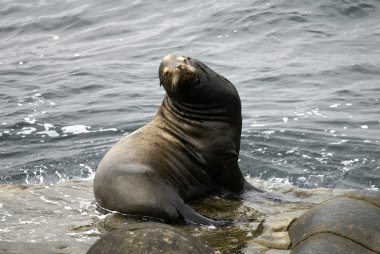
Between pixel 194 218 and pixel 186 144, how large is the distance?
100cm

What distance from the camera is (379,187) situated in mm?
8211

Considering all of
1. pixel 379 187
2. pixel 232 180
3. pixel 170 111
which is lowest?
pixel 379 187

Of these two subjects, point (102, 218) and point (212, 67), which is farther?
point (212, 67)

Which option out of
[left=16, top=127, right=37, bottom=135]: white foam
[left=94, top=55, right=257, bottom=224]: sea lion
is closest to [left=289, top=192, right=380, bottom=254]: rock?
[left=94, top=55, right=257, bottom=224]: sea lion

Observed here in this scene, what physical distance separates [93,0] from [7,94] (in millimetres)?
8348

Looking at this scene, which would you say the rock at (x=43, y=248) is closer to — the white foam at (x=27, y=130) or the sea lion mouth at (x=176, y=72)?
the sea lion mouth at (x=176, y=72)

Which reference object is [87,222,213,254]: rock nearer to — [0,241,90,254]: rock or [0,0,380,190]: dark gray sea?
[0,241,90,254]: rock

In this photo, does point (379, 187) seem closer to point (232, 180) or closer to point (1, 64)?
point (232, 180)

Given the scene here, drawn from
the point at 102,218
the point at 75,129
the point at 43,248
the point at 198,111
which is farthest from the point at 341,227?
→ the point at 75,129

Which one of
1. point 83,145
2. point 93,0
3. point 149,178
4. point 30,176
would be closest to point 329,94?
point 83,145

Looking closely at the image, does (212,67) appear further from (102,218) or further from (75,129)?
(102,218)

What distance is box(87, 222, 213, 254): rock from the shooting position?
377 cm

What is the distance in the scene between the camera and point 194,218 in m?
6.16

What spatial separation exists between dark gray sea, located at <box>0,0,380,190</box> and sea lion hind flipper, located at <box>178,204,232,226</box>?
254cm
